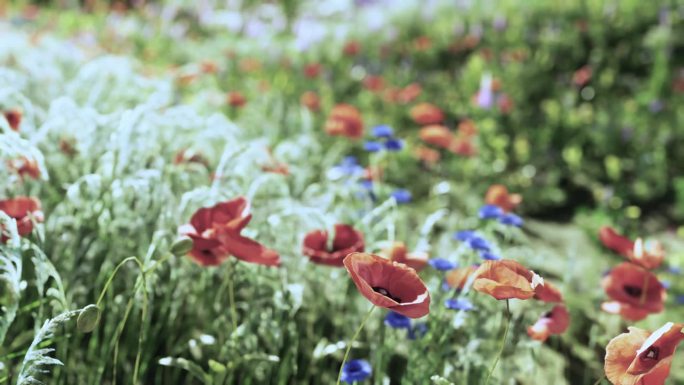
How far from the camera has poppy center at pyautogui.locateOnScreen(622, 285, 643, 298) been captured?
62.2 inches

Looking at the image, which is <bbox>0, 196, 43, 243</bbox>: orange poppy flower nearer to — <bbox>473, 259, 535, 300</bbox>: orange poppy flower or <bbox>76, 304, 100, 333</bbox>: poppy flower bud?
<bbox>76, 304, 100, 333</bbox>: poppy flower bud

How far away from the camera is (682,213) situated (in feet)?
10.7

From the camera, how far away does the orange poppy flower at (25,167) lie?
1592 mm

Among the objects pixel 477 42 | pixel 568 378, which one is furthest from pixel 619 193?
pixel 477 42

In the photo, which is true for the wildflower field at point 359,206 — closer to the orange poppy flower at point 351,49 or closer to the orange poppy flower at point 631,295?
the orange poppy flower at point 631,295

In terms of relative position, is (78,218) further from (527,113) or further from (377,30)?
(377,30)

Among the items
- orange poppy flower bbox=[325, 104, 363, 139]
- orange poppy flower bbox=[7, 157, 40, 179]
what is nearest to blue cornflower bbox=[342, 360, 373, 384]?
orange poppy flower bbox=[7, 157, 40, 179]

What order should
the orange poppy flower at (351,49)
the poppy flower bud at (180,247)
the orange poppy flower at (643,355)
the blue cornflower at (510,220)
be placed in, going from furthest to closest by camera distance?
the orange poppy flower at (351,49) → the blue cornflower at (510,220) → the poppy flower bud at (180,247) → the orange poppy flower at (643,355)

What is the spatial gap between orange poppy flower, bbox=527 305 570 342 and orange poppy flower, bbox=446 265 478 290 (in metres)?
0.20

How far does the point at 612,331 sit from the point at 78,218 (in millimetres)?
1615

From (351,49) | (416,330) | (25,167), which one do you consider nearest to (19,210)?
(25,167)

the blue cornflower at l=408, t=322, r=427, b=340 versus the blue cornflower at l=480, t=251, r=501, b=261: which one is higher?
the blue cornflower at l=480, t=251, r=501, b=261

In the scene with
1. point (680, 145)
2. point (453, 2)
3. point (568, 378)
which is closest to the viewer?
point (568, 378)

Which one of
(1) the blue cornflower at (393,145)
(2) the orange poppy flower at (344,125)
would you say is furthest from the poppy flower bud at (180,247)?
(2) the orange poppy flower at (344,125)
